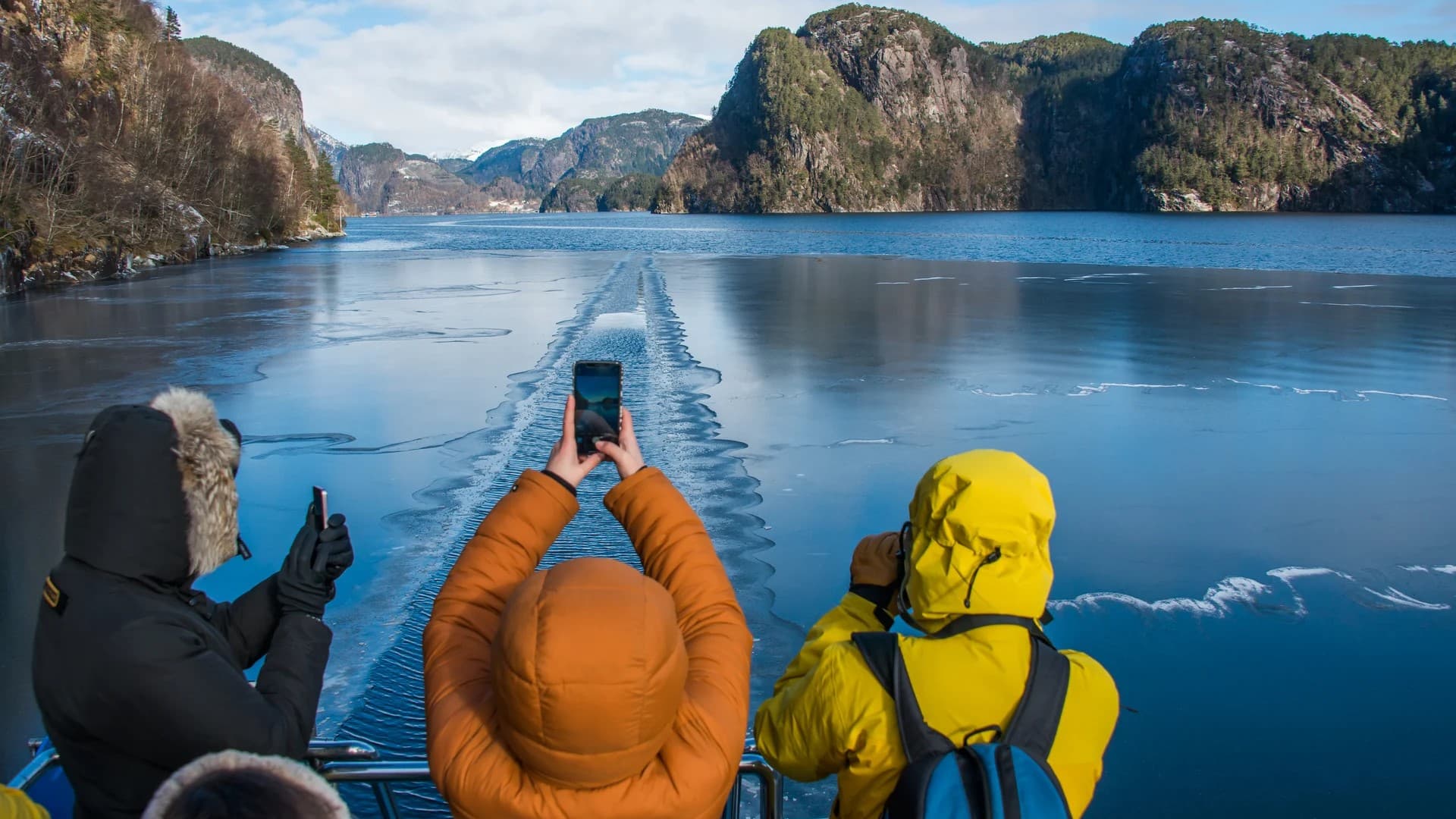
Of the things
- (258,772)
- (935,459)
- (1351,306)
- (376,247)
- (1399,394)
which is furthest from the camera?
(376,247)

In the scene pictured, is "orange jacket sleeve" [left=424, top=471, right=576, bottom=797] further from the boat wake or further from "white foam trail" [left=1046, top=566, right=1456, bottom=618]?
"white foam trail" [left=1046, top=566, right=1456, bottom=618]

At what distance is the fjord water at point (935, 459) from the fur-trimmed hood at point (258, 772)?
1.16 m

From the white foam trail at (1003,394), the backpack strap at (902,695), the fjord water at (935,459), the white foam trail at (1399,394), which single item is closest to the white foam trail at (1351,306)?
the fjord water at (935,459)

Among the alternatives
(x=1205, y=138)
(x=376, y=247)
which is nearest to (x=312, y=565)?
(x=376, y=247)

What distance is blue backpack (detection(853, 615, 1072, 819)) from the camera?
1.83 metres

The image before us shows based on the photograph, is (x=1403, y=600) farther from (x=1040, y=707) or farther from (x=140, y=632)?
(x=140, y=632)

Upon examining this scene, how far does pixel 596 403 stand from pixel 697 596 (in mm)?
591

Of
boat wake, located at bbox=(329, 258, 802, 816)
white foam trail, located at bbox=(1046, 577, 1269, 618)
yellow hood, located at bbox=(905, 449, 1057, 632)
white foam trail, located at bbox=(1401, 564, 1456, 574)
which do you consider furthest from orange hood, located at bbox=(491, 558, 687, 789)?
white foam trail, located at bbox=(1401, 564, 1456, 574)

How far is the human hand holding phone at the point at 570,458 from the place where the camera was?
93.7 inches

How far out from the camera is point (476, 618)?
82.6 inches

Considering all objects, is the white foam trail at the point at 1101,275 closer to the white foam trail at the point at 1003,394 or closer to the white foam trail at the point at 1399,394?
the white foam trail at the point at 1399,394

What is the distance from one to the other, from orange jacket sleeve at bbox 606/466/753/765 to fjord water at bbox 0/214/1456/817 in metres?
0.47

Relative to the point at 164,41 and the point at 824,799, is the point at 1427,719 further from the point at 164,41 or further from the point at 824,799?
the point at 164,41

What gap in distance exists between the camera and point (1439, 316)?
17797 millimetres
